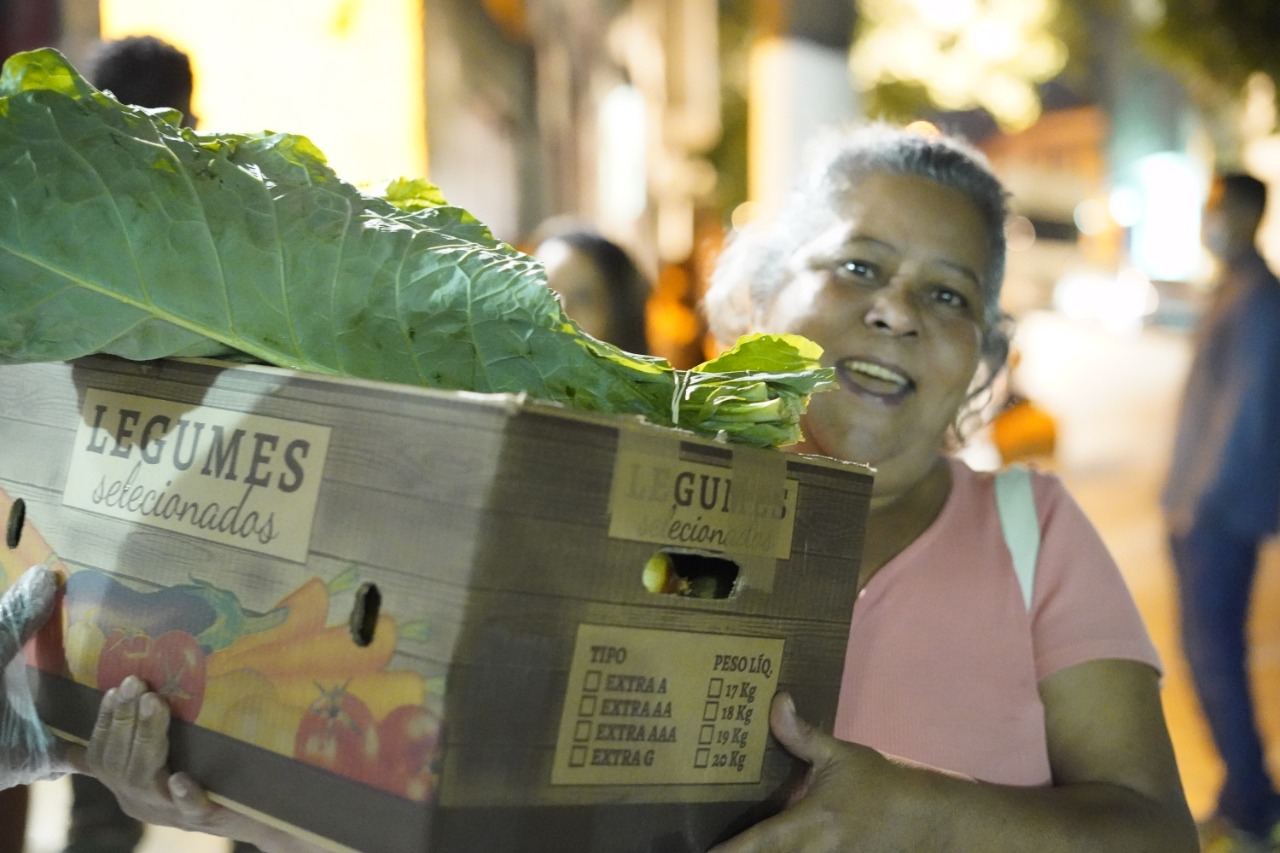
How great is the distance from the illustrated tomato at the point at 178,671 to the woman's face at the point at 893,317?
951mm

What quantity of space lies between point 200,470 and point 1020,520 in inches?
45.6

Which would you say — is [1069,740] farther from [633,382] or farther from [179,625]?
[179,625]

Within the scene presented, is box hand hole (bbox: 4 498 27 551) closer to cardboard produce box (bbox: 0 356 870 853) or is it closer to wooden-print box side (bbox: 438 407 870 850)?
cardboard produce box (bbox: 0 356 870 853)

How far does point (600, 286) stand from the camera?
3662mm

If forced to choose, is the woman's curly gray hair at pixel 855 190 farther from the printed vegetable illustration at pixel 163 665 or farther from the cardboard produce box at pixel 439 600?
the printed vegetable illustration at pixel 163 665

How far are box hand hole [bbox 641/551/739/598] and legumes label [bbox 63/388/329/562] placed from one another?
1.10 ft

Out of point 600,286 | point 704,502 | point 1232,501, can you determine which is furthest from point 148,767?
point 1232,501

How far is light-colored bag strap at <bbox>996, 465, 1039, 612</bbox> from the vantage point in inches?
68.0

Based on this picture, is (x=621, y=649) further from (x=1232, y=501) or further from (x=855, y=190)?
(x=1232, y=501)

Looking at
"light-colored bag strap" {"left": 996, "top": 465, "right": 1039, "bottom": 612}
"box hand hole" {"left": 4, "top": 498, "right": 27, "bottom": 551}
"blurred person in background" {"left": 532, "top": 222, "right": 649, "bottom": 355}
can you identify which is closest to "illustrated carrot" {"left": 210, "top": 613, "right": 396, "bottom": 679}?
"box hand hole" {"left": 4, "top": 498, "right": 27, "bottom": 551}

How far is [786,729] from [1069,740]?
1.75 ft

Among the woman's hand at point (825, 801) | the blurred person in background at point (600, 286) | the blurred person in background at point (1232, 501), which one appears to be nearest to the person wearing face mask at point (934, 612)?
the woman's hand at point (825, 801)

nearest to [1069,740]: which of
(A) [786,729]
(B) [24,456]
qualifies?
(A) [786,729]

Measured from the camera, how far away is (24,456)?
4.77ft
